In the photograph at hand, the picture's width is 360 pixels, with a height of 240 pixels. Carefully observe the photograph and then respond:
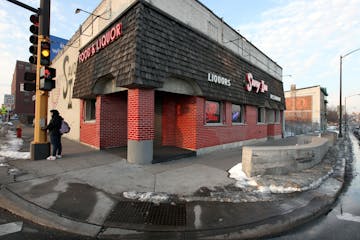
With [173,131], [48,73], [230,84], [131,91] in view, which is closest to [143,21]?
[131,91]

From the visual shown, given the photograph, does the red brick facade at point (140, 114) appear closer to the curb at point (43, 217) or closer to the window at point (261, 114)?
the curb at point (43, 217)

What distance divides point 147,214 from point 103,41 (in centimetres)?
815

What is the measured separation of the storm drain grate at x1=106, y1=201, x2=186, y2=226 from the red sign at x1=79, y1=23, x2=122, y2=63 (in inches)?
256

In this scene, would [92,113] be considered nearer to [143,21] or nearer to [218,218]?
[143,21]

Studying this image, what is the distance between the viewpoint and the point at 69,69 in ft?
47.9

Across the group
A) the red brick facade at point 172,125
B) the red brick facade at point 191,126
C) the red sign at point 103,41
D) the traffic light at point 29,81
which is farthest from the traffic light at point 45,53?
the red brick facade at point 191,126

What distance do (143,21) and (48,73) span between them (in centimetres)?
394

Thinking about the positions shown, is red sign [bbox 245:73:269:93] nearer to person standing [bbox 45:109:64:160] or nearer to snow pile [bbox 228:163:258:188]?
snow pile [bbox 228:163:258:188]

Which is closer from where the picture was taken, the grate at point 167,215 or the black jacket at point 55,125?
the grate at point 167,215

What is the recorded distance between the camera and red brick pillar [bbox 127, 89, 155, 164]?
7043mm

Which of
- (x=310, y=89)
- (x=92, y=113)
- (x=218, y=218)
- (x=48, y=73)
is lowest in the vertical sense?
(x=218, y=218)

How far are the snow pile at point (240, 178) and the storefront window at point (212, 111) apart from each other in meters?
3.93

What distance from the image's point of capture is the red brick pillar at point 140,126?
704cm

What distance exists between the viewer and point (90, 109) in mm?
11922
